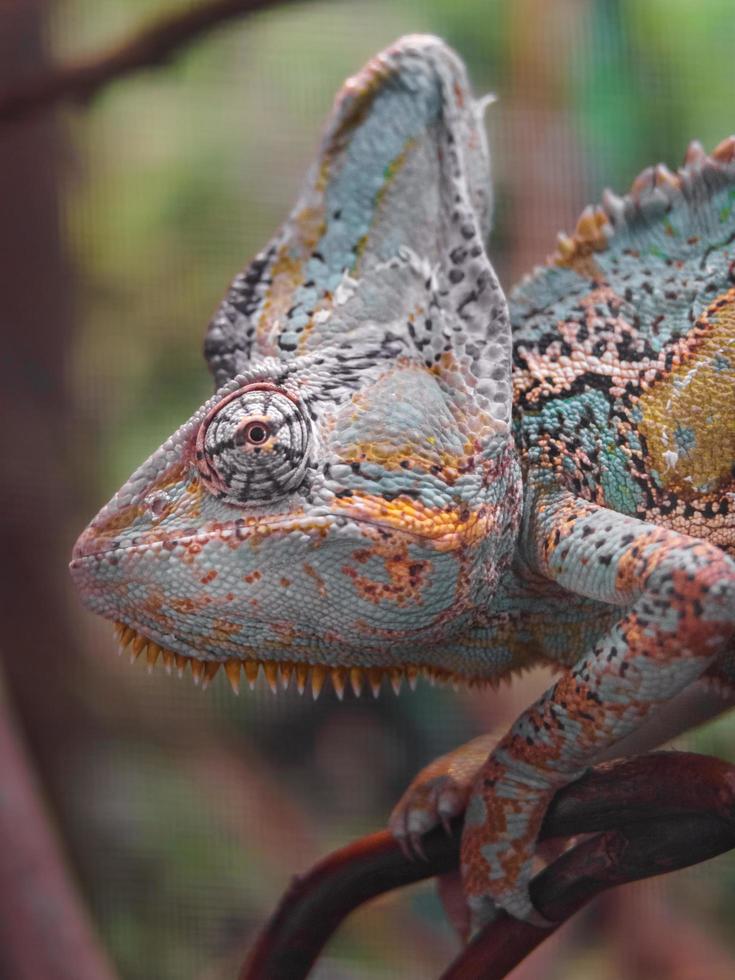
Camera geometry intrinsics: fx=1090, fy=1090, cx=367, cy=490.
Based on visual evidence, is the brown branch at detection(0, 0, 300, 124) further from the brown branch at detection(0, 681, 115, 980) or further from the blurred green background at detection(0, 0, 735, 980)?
the brown branch at detection(0, 681, 115, 980)

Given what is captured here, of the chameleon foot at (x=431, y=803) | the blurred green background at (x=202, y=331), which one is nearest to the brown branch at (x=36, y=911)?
the blurred green background at (x=202, y=331)

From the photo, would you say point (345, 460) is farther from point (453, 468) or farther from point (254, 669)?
point (254, 669)

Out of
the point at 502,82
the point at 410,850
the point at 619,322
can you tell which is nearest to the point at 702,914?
the point at 410,850

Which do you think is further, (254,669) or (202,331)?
(202,331)

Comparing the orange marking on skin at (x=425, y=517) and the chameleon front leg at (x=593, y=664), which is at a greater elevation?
the orange marking on skin at (x=425, y=517)

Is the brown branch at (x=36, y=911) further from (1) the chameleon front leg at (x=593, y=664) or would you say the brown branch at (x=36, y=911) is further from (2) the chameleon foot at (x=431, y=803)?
(1) the chameleon front leg at (x=593, y=664)

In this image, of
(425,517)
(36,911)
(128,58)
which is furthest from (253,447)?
(128,58)

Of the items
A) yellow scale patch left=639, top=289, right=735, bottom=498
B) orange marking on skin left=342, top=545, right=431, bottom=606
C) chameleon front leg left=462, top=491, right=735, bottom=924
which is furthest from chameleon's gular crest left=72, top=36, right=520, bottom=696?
yellow scale patch left=639, top=289, right=735, bottom=498
